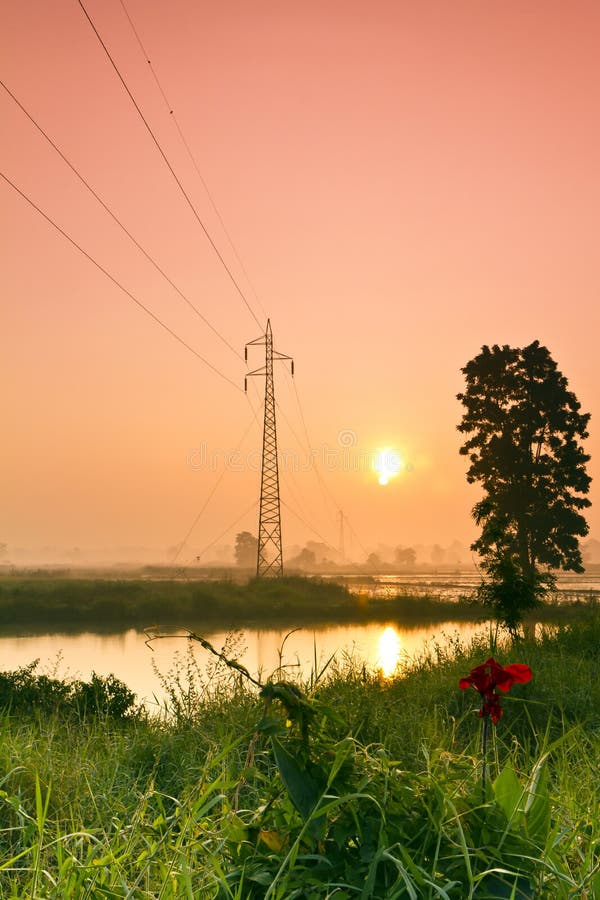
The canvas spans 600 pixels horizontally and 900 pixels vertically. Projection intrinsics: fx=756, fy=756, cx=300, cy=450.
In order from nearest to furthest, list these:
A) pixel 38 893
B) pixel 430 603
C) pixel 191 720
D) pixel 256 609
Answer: pixel 38 893, pixel 191 720, pixel 256 609, pixel 430 603

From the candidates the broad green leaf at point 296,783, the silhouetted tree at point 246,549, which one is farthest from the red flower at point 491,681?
the silhouetted tree at point 246,549

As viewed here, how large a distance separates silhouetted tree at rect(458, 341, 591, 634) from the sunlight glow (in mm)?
4659

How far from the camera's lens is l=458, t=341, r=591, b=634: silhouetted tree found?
30078 millimetres

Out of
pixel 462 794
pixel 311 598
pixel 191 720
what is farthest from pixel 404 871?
pixel 311 598

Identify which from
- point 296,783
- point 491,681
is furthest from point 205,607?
point 296,783

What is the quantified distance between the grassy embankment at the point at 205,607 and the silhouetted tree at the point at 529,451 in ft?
12.5

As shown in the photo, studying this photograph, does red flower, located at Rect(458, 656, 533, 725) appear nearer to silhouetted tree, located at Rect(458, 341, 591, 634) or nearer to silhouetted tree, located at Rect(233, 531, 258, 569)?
silhouetted tree, located at Rect(458, 341, 591, 634)

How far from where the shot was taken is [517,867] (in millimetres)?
2287

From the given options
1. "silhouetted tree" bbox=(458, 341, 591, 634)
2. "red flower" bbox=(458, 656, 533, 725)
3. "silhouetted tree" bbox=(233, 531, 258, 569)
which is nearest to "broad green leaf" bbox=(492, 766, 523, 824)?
"red flower" bbox=(458, 656, 533, 725)

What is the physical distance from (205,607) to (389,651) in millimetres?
15550

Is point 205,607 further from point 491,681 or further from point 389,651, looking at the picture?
point 491,681

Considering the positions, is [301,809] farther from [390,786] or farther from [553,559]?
[553,559]

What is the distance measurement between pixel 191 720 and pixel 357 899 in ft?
21.1

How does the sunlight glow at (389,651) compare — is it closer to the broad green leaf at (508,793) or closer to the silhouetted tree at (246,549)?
the broad green leaf at (508,793)
